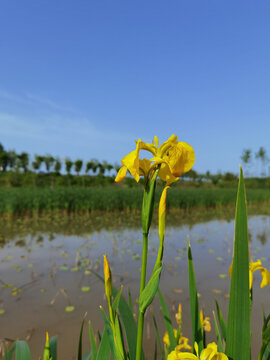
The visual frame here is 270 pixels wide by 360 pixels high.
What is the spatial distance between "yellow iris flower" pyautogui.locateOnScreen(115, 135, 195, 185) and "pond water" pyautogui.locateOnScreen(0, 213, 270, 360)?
0.47 meters

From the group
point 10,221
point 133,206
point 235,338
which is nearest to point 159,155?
point 235,338

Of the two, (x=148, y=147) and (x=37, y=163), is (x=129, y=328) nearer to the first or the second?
(x=148, y=147)

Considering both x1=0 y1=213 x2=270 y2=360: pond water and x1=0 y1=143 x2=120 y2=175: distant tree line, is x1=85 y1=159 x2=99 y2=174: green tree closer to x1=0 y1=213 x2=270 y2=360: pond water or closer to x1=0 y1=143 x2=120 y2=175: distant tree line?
x1=0 y1=143 x2=120 y2=175: distant tree line

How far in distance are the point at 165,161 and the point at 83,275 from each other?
10.8 ft

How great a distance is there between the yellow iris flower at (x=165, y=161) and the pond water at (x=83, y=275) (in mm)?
472

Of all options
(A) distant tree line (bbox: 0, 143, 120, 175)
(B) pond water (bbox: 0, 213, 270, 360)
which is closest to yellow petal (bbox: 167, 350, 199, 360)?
(B) pond water (bbox: 0, 213, 270, 360)

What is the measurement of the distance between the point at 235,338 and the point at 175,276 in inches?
122

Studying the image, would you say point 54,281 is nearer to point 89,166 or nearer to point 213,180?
point 89,166

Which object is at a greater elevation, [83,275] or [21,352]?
[21,352]

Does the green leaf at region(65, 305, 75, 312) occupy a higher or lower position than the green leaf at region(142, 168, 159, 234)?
lower

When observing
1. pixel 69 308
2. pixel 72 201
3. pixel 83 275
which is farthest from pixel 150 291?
pixel 72 201

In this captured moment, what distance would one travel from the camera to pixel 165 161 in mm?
611

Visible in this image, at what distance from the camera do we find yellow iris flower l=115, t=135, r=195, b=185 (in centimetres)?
61

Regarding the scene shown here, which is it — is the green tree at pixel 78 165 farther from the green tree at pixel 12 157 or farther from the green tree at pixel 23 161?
the green tree at pixel 12 157
